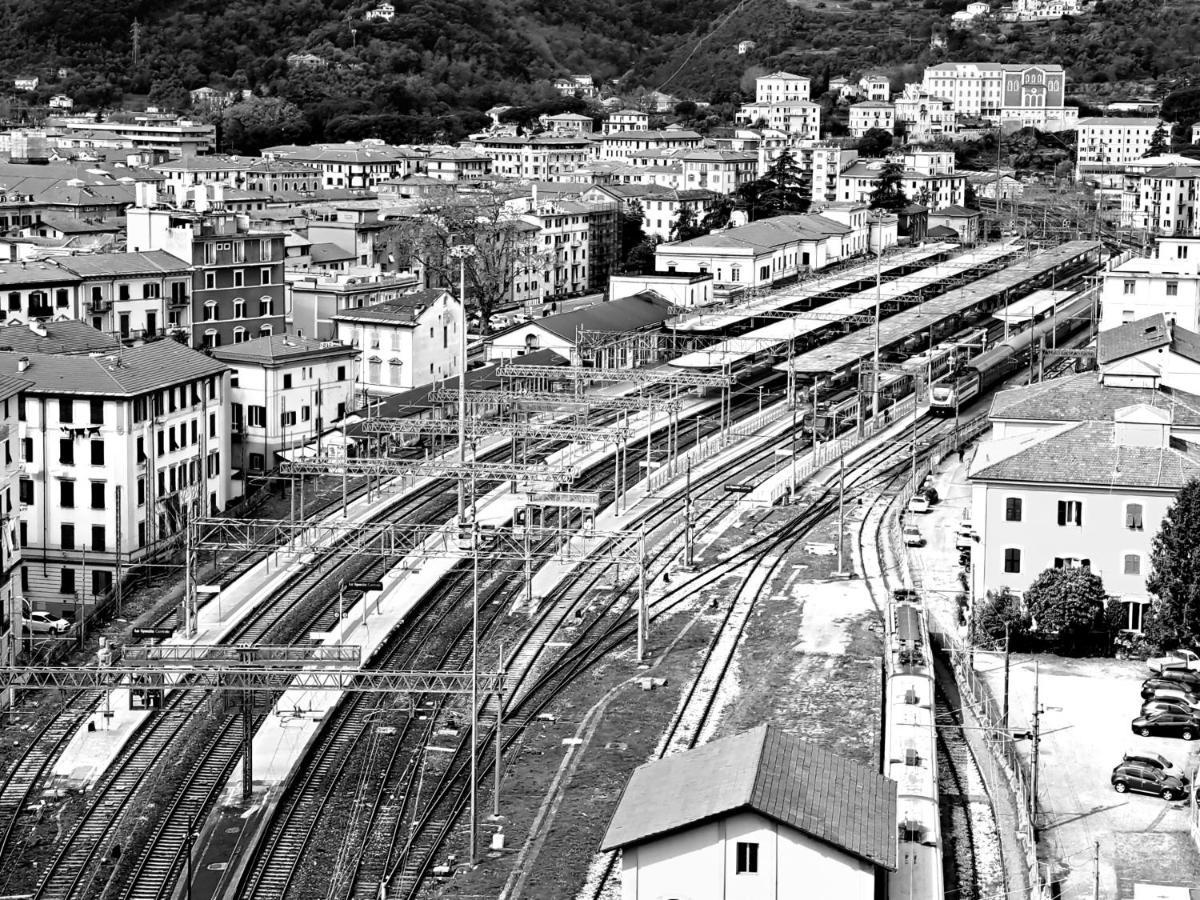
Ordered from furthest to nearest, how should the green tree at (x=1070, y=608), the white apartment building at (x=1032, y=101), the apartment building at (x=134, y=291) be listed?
the white apartment building at (x=1032, y=101), the apartment building at (x=134, y=291), the green tree at (x=1070, y=608)

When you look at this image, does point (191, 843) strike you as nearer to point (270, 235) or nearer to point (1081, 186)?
point (270, 235)

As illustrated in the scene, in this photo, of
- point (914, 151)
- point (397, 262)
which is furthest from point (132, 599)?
point (914, 151)

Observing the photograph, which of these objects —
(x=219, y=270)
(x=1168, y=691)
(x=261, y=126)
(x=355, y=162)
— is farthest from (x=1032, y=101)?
(x=1168, y=691)

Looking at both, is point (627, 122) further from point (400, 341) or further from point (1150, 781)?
point (1150, 781)

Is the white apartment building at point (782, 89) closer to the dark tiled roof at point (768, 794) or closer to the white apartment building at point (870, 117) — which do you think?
the white apartment building at point (870, 117)

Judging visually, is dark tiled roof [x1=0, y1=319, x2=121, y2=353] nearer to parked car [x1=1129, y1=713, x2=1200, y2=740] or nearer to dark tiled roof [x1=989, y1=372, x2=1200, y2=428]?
dark tiled roof [x1=989, y1=372, x2=1200, y2=428]

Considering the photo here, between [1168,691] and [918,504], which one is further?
[918,504]

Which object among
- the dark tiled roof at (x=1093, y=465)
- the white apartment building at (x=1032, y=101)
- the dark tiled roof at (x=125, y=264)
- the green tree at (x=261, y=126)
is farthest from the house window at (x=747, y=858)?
the white apartment building at (x=1032, y=101)
